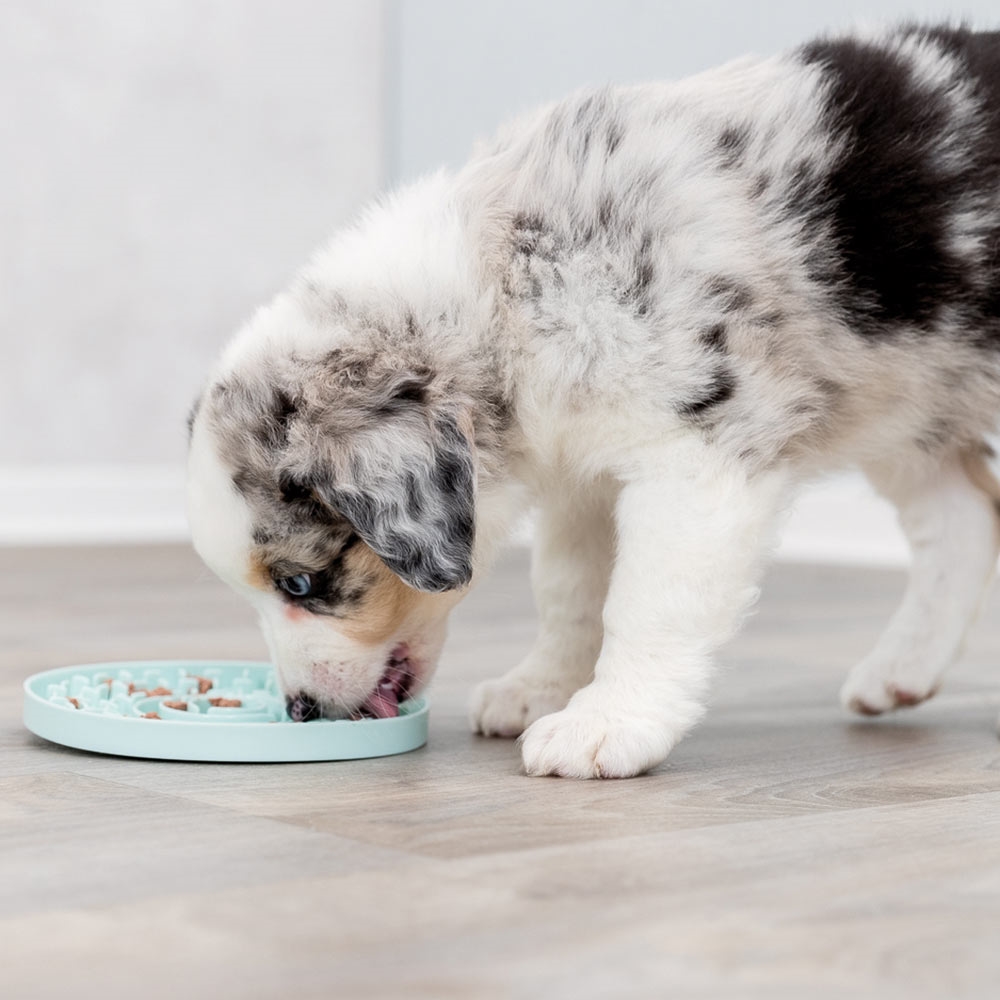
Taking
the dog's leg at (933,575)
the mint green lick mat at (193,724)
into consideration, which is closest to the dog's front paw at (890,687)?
the dog's leg at (933,575)

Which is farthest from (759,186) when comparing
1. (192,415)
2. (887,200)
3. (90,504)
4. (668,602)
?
(90,504)

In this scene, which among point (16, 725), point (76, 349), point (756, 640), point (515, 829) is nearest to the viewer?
point (515, 829)

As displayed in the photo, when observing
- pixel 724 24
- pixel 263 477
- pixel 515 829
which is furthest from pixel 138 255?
pixel 515 829

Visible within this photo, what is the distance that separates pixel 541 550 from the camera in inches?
108

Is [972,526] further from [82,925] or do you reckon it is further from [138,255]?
[138,255]

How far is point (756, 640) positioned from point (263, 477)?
6.24 ft

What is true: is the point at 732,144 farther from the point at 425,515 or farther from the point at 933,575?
the point at 933,575

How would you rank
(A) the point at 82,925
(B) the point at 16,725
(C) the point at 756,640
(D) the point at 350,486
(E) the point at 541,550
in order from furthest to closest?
(C) the point at 756,640 < (E) the point at 541,550 < (B) the point at 16,725 < (D) the point at 350,486 < (A) the point at 82,925

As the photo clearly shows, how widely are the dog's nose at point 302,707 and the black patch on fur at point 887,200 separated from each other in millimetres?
932

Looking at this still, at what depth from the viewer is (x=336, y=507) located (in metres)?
2.07

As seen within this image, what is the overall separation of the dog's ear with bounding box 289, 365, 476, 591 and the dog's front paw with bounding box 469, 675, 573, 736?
508 millimetres

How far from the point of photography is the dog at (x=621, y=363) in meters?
2.15

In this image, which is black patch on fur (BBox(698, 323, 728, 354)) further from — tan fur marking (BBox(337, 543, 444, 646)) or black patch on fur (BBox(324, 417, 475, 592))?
tan fur marking (BBox(337, 543, 444, 646))

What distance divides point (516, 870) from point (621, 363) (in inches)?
31.5
